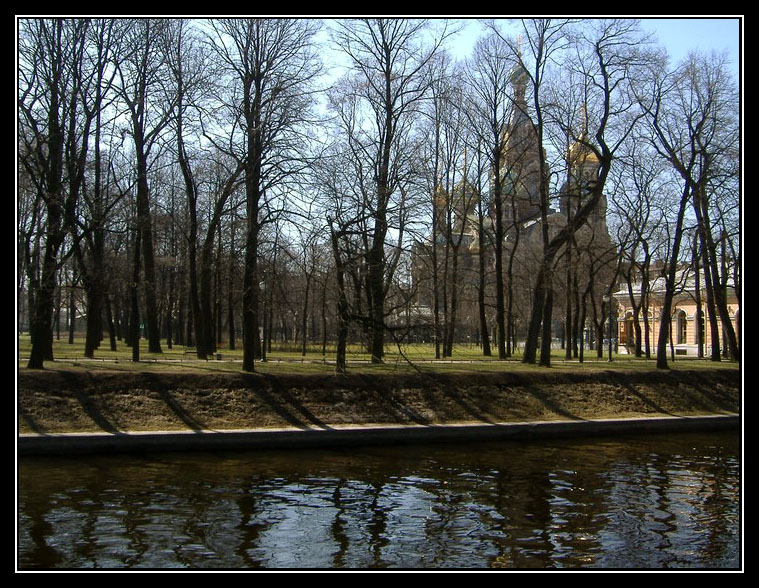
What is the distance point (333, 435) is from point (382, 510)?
717 cm

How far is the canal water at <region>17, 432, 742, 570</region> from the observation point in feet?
35.5

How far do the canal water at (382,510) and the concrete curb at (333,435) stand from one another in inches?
21.4

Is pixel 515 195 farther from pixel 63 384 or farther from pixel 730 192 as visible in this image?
pixel 63 384

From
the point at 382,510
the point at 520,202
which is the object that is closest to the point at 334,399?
the point at 382,510

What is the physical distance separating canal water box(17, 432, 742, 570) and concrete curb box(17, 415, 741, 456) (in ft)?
1.79

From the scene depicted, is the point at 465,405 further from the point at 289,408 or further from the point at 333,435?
the point at 333,435

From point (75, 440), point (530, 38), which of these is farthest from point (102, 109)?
point (530, 38)

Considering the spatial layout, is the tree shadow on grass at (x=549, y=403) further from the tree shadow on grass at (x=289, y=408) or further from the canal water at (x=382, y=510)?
the tree shadow on grass at (x=289, y=408)

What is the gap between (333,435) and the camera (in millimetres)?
20641

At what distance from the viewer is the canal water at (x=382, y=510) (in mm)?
10828

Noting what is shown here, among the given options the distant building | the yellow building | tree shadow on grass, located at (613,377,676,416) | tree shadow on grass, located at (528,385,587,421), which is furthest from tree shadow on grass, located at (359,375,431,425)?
the yellow building

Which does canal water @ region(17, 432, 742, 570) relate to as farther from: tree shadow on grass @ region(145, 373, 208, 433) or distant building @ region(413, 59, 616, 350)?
distant building @ region(413, 59, 616, 350)

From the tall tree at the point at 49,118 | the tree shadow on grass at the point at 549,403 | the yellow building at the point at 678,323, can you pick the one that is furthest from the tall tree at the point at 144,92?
the yellow building at the point at 678,323
